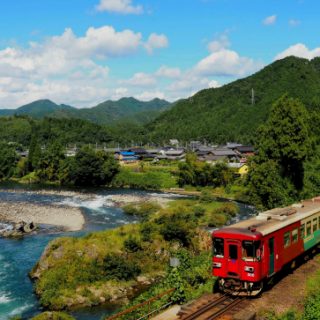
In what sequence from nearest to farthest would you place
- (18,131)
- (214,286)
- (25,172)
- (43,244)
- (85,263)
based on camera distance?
(214,286) → (85,263) → (43,244) → (25,172) → (18,131)

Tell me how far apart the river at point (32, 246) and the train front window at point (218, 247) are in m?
11.8

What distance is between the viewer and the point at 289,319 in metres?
16.3

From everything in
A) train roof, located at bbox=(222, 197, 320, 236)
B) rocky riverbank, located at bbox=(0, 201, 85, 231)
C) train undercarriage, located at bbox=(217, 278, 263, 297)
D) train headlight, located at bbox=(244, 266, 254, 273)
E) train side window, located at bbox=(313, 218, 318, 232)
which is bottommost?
rocky riverbank, located at bbox=(0, 201, 85, 231)

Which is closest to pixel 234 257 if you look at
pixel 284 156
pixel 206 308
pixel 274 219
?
pixel 206 308

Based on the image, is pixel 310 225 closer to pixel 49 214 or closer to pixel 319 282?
pixel 319 282

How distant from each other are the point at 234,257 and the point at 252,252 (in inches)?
34.7

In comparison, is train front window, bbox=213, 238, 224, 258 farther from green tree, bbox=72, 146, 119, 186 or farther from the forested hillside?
the forested hillside

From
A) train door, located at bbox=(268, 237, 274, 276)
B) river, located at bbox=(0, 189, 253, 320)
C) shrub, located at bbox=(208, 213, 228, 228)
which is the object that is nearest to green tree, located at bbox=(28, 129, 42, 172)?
river, located at bbox=(0, 189, 253, 320)

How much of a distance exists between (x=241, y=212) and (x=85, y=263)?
32.8 m

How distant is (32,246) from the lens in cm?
4356

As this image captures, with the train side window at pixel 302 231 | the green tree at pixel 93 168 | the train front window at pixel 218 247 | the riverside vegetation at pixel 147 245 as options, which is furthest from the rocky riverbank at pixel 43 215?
the train front window at pixel 218 247

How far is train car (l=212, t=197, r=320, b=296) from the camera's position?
1806 centimetres

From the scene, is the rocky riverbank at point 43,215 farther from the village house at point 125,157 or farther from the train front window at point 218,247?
the village house at point 125,157

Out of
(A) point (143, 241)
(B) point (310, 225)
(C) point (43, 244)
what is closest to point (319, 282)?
(B) point (310, 225)
